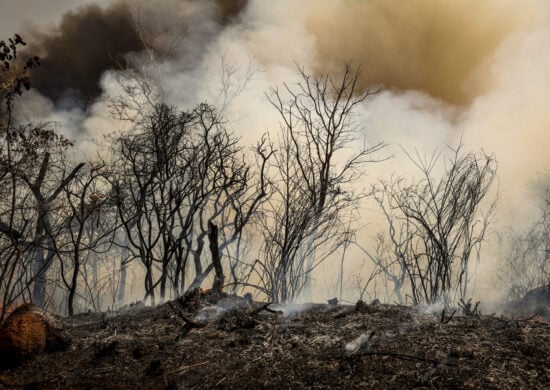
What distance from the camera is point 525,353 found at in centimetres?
257

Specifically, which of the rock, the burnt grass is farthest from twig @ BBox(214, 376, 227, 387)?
the rock

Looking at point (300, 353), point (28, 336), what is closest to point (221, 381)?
point (300, 353)

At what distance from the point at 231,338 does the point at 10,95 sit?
3419 millimetres

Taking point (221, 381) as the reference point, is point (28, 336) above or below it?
above

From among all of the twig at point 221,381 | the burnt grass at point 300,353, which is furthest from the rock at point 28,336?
the twig at point 221,381

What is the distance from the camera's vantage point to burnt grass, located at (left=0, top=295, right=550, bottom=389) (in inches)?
95.1

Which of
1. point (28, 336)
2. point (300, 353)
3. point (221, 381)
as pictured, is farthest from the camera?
point (28, 336)

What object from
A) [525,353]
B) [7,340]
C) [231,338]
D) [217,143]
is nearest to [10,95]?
[7,340]

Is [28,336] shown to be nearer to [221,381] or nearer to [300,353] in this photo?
[221,381]

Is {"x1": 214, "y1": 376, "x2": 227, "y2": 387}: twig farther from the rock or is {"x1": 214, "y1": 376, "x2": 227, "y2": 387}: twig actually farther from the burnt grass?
the rock

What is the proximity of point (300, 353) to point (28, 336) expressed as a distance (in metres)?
2.18

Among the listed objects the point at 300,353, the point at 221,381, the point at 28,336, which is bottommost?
the point at 221,381

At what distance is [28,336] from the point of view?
3020mm

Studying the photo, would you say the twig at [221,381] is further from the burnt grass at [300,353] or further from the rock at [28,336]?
the rock at [28,336]
